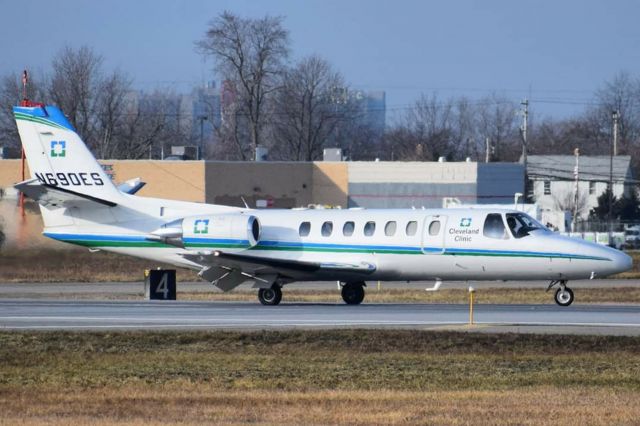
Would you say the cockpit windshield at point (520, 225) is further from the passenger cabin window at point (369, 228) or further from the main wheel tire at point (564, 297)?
the passenger cabin window at point (369, 228)

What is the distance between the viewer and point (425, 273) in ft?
103

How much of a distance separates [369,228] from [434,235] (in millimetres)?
1815

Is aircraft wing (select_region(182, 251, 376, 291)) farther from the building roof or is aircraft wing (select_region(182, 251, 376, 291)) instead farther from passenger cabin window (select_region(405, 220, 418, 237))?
the building roof

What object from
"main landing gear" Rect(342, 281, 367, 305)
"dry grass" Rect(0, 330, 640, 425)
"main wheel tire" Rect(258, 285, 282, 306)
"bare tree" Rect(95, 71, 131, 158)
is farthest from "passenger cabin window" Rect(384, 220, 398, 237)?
"bare tree" Rect(95, 71, 131, 158)

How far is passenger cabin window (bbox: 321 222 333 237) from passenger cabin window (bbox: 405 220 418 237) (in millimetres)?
2090

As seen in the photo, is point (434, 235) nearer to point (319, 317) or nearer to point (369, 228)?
point (369, 228)

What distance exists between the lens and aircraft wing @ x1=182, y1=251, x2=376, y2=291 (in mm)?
Result: 31703

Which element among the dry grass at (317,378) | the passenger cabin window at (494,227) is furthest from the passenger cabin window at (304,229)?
the dry grass at (317,378)

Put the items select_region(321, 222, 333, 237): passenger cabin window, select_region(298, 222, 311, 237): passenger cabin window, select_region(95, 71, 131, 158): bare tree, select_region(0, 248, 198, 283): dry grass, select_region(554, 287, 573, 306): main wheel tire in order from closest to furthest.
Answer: select_region(554, 287, 573, 306): main wheel tire < select_region(321, 222, 333, 237): passenger cabin window < select_region(298, 222, 311, 237): passenger cabin window < select_region(0, 248, 198, 283): dry grass < select_region(95, 71, 131, 158): bare tree

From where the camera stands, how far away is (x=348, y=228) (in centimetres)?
3231

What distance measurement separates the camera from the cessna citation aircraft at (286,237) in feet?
100

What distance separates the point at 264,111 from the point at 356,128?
3489 centimetres

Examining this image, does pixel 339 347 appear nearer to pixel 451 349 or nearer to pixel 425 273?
pixel 451 349

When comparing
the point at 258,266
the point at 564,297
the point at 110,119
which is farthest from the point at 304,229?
the point at 110,119
